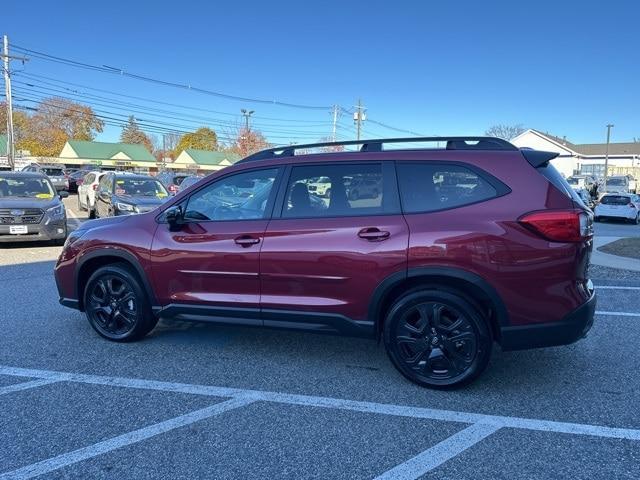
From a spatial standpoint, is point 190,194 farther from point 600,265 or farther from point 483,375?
point 600,265

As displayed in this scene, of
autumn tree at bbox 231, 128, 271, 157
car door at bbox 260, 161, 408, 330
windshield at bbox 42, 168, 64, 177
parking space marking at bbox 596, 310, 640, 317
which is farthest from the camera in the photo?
autumn tree at bbox 231, 128, 271, 157

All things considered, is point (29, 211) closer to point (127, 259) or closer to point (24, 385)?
point (127, 259)

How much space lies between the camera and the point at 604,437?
3.04 meters

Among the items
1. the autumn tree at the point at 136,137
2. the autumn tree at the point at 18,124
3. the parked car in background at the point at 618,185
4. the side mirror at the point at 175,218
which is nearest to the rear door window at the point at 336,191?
the side mirror at the point at 175,218

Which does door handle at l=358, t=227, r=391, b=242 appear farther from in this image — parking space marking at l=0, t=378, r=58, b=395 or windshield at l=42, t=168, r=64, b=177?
windshield at l=42, t=168, r=64, b=177

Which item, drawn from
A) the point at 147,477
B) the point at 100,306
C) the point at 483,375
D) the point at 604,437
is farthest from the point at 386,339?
the point at 100,306

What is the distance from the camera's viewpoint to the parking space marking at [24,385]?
3676 mm

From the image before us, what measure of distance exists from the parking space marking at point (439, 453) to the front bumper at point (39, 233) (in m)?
10.2

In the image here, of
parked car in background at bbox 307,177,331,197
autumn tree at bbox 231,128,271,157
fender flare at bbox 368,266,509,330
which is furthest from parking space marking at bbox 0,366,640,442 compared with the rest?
autumn tree at bbox 231,128,271,157

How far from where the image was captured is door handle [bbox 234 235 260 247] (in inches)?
159

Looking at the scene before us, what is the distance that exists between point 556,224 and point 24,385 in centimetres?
415

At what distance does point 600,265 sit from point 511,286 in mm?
6936

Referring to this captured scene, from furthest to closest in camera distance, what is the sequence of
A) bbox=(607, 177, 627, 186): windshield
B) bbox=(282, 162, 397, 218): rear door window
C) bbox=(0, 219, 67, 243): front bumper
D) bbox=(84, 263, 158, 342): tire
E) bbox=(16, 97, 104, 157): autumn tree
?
bbox=(16, 97, 104, 157): autumn tree, bbox=(607, 177, 627, 186): windshield, bbox=(0, 219, 67, 243): front bumper, bbox=(84, 263, 158, 342): tire, bbox=(282, 162, 397, 218): rear door window

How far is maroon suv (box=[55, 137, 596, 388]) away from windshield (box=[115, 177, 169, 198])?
30.2 feet
